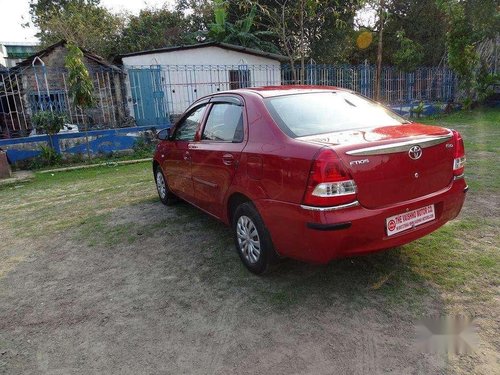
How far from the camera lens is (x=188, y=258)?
3.91 metres

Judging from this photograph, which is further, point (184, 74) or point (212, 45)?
point (212, 45)

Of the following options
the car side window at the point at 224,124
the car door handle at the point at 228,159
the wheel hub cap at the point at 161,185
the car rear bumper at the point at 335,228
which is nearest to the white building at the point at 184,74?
the wheel hub cap at the point at 161,185

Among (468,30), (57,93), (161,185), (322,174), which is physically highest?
(468,30)

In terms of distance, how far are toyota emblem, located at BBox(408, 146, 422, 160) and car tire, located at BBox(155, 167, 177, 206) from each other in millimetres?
3532

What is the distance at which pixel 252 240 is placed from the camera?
3350mm

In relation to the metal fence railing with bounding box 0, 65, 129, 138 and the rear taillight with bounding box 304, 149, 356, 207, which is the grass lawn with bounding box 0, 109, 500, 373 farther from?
the metal fence railing with bounding box 0, 65, 129, 138

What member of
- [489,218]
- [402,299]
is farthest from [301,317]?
[489,218]

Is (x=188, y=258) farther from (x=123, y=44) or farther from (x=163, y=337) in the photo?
(x=123, y=44)

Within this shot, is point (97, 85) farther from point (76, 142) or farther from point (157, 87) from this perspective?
point (76, 142)

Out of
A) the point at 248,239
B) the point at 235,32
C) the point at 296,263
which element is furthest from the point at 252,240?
the point at 235,32

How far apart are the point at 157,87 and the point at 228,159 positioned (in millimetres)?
9884

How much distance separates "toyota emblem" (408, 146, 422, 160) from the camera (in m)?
2.79

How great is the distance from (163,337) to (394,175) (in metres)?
1.98

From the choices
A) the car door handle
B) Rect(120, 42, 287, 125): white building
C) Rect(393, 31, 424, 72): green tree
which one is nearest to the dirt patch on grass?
the car door handle
